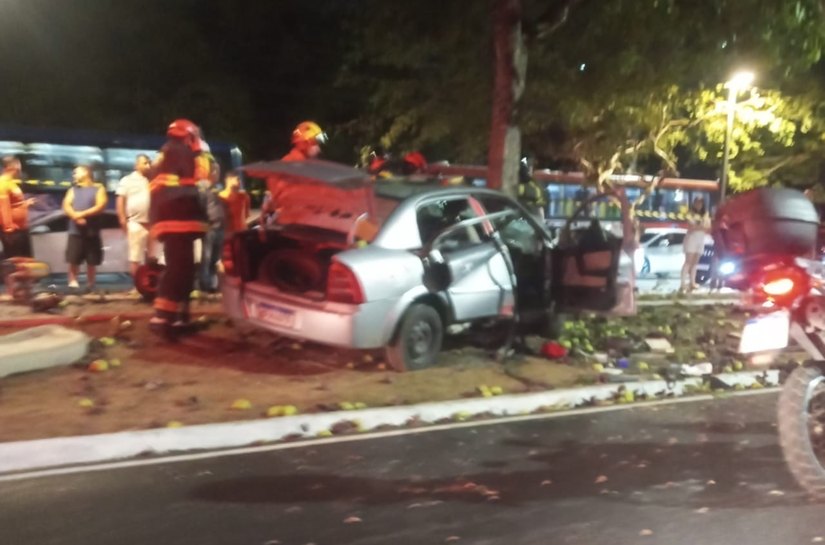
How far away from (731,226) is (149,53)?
1978 centimetres

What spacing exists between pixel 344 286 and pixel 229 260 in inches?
56.4

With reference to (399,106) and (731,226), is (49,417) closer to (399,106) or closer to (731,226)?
(731,226)

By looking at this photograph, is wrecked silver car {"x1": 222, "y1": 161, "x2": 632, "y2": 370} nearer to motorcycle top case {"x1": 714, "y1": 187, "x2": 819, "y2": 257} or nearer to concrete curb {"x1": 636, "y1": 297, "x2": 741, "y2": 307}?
motorcycle top case {"x1": 714, "y1": 187, "x2": 819, "y2": 257}

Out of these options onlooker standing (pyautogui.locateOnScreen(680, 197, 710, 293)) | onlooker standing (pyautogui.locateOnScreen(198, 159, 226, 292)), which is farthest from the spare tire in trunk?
onlooker standing (pyautogui.locateOnScreen(680, 197, 710, 293))

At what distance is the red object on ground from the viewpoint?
10047 mm

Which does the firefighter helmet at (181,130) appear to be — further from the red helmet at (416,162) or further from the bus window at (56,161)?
the bus window at (56,161)

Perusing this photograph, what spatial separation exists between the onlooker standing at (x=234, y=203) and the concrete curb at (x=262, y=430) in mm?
5634

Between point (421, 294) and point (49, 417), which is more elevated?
point (421, 294)

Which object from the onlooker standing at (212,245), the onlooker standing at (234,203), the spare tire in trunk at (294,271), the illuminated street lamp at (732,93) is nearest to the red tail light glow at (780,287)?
the spare tire in trunk at (294,271)

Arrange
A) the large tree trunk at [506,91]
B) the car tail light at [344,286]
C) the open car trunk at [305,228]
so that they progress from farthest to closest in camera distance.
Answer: the large tree trunk at [506,91]
the open car trunk at [305,228]
the car tail light at [344,286]

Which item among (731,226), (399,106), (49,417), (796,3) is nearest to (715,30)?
(796,3)

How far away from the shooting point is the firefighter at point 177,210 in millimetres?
9203

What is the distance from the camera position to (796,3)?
11859 millimetres

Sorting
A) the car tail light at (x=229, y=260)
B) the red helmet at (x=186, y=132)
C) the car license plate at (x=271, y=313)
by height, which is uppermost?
the red helmet at (x=186, y=132)
